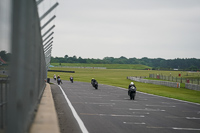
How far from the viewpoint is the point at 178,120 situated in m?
13.4

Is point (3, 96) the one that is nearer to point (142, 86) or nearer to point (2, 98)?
point (2, 98)

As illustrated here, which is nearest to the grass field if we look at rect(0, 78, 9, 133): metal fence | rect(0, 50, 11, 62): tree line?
rect(0, 78, 9, 133): metal fence

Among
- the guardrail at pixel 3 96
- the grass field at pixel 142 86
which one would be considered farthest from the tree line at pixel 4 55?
the grass field at pixel 142 86

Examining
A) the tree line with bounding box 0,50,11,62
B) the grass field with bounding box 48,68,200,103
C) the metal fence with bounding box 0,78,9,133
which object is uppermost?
the tree line with bounding box 0,50,11,62

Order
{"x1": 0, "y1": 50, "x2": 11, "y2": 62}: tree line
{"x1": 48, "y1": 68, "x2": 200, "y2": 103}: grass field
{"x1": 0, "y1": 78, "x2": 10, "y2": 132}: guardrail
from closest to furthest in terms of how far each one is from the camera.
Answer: {"x1": 0, "y1": 50, "x2": 11, "y2": 62}: tree line < {"x1": 0, "y1": 78, "x2": 10, "y2": 132}: guardrail < {"x1": 48, "y1": 68, "x2": 200, "y2": 103}: grass field

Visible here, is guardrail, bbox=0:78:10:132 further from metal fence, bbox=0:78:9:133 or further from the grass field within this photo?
the grass field

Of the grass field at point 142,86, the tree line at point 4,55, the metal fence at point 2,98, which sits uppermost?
the tree line at point 4,55

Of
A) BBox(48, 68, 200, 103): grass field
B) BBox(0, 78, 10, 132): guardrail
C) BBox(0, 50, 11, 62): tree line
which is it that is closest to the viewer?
BBox(0, 50, 11, 62): tree line

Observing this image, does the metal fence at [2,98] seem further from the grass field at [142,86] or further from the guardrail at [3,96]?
→ the grass field at [142,86]

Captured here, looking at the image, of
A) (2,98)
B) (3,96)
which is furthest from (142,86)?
(2,98)

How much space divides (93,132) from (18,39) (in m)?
6.69

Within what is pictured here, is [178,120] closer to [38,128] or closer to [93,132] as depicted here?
[93,132]

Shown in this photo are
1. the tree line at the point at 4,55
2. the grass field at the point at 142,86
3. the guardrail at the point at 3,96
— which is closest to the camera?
the tree line at the point at 4,55

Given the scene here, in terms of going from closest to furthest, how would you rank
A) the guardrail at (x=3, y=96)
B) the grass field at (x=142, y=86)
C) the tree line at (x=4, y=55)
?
the tree line at (x=4, y=55), the guardrail at (x=3, y=96), the grass field at (x=142, y=86)
